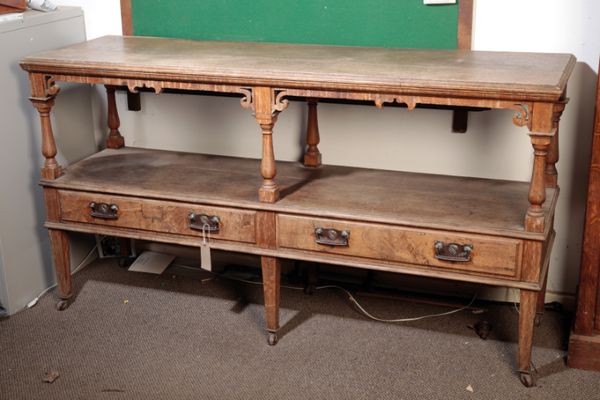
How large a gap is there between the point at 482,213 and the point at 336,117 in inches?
37.6

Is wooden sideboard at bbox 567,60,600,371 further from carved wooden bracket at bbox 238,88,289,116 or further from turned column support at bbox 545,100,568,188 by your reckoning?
carved wooden bracket at bbox 238,88,289,116

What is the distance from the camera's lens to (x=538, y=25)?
3482mm

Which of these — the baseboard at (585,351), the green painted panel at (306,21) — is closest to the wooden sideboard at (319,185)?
the green painted panel at (306,21)

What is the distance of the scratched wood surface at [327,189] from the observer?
323 centimetres

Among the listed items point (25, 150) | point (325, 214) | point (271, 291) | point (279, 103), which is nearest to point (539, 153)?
point (325, 214)

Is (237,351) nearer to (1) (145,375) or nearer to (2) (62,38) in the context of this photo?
(1) (145,375)

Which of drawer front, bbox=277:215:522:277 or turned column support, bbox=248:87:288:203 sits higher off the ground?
turned column support, bbox=248:87:288:203

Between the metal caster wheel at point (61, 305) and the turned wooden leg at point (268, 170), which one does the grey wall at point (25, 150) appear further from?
the turned wooden leg at point (268, 170)

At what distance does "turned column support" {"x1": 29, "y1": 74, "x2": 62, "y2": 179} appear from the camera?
354 centimetres

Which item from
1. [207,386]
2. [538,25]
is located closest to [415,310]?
[207,386]

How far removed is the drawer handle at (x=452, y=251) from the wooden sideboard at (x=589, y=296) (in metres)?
0.49

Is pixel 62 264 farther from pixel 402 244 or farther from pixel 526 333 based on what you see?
pixel 526 333

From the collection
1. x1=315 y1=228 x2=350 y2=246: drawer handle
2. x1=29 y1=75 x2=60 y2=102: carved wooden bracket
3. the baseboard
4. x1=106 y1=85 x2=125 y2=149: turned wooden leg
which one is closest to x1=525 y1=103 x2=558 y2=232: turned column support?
the baseboard

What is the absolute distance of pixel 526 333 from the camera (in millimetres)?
3193
